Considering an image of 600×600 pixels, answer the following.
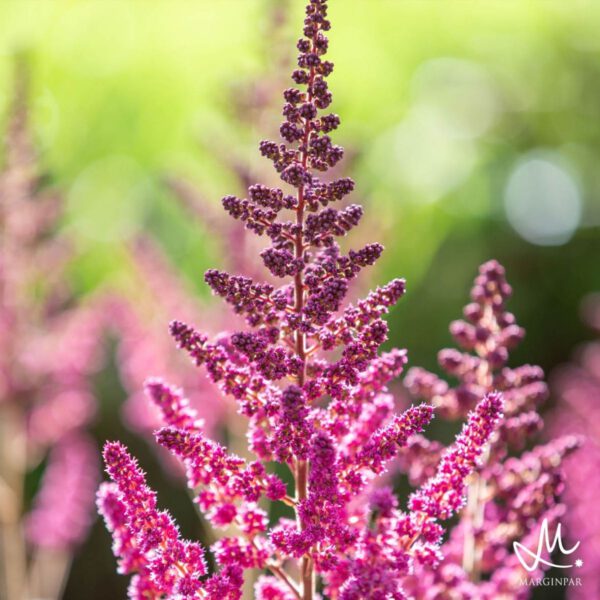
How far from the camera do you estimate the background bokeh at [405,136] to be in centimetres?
702

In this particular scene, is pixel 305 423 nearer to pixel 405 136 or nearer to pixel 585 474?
pixel 585 474

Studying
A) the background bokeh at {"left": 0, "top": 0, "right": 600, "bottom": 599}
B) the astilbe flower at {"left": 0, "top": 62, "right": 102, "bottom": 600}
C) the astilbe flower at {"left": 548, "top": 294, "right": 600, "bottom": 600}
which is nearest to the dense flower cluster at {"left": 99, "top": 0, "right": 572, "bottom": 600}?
the astilbe flower at {"left": 548, "top": 294, "right": 600, "bottom": 600}

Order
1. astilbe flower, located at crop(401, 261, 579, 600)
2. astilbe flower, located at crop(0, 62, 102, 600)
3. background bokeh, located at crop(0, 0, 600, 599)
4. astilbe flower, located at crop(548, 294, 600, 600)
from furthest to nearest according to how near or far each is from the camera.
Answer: background bokeh, located at crop(0, 0, 600, 599)
astilbe flower, located at crop(0, 62, 102, 600)
astilbe flower, located at crop(548, 294, 600, 600)
astilbe flower, located at crop(401, 261, 579, 600)

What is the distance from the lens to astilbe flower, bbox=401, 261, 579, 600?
1634 mm

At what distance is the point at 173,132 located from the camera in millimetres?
7914

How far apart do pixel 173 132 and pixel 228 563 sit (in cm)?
704

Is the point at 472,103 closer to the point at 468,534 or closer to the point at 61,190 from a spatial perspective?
the point at 61,190

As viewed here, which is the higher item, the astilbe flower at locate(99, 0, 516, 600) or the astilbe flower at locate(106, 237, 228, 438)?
the astilbe flower at locate(99, 0, 516, 600)

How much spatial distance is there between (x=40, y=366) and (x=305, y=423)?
2937 millimetres

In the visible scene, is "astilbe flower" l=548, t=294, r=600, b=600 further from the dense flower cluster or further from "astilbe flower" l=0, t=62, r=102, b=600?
"astilbe flower" l=0, t=62, r=102, b=600

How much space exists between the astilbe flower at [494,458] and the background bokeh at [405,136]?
4215 millimetres

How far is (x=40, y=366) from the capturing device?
12.6ft

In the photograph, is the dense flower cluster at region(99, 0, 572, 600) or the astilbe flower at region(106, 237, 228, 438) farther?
the astilbe flower at region(106, 237, 228, 438)

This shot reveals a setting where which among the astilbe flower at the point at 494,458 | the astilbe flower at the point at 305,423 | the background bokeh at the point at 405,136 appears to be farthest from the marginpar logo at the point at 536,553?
the background bokeh at the point at 405,136
